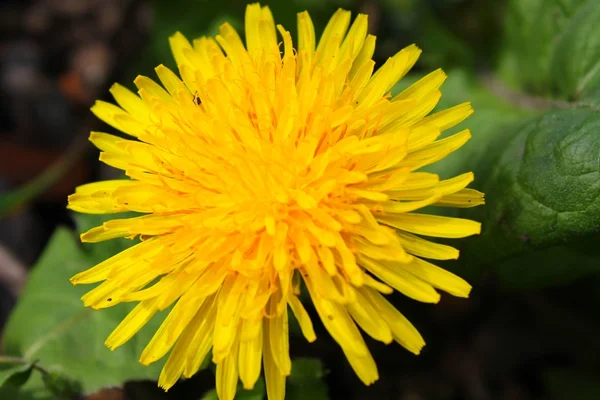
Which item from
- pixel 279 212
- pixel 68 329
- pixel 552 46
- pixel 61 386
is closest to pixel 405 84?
pixel 552 46

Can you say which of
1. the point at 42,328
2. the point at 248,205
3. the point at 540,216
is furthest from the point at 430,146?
the point at 42,328

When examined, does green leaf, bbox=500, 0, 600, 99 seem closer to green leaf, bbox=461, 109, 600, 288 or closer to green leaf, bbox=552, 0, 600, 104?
green leaf, bbox=552, 0, 600, 104

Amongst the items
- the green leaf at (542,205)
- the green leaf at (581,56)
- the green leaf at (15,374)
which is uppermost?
the green leaf at (15,374)

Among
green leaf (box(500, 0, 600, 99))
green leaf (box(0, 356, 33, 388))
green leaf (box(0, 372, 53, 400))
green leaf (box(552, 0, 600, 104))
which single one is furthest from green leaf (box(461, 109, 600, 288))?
green leaf (box(0, 372, 53, 400))

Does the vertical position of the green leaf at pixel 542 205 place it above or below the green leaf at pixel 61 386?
below

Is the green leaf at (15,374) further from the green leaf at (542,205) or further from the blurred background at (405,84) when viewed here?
the green leaf at (542,205)

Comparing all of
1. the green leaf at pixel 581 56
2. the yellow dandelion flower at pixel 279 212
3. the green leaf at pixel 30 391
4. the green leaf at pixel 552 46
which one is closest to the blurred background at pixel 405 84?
the green leaf at pixel 552 46

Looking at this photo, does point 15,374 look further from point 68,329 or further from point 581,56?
point 581,56
